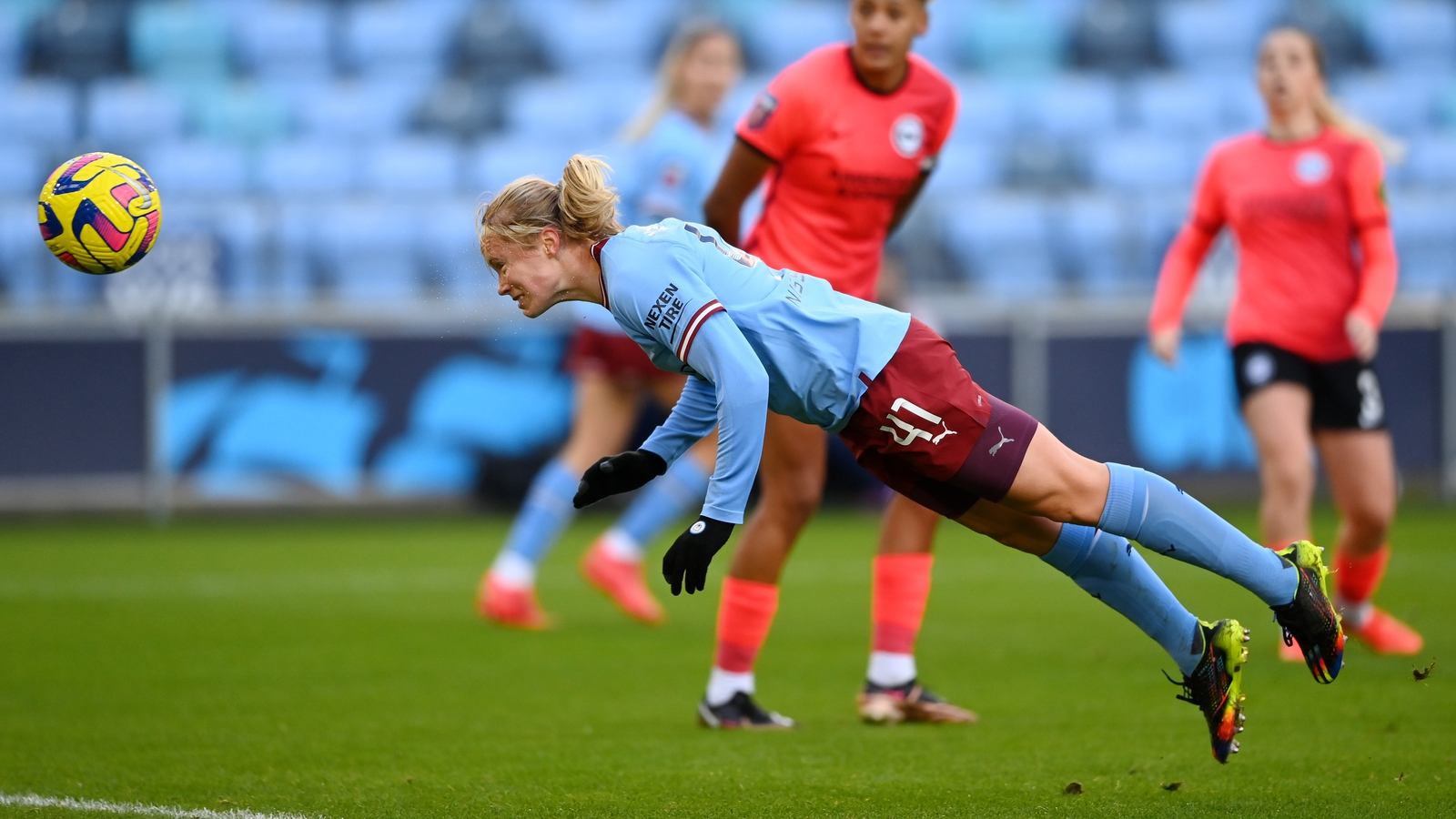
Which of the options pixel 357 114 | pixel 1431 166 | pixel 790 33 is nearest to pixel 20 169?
pixel 357 114

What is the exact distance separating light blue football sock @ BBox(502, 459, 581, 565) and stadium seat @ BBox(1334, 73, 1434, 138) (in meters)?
11.8

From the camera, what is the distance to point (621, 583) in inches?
298

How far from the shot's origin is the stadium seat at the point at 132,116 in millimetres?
15406

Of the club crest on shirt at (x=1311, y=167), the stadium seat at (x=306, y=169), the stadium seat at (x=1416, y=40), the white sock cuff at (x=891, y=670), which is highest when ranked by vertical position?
the stadium seat at (x=1416, y=40)

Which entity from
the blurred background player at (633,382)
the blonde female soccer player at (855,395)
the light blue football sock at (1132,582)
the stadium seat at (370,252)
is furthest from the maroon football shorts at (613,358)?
the stadium seat at (370,252)

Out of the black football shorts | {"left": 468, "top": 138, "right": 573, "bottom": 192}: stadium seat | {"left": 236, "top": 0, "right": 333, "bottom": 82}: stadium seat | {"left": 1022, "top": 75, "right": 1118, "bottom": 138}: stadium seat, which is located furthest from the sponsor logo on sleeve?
{"left": 236, "top": 0, "right": 333, "bottom": 82}: stadium seat

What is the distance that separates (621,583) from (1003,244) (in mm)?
6977

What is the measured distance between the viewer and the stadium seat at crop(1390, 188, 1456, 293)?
42.6 ft

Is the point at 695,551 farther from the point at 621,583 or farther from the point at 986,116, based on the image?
the point at 986,116

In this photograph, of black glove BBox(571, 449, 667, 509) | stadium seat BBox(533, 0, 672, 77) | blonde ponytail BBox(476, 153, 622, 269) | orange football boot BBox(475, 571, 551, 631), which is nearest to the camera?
blonde ponytail BBox(476, 153, 622, 269)

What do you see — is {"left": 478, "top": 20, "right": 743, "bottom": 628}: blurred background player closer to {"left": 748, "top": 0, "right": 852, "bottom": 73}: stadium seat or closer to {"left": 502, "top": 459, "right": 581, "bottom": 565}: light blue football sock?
{"left": 502, "top": 459, "right": 581, "bottom": 565}: light blue football sock

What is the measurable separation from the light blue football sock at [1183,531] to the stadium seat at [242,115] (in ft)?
43.1

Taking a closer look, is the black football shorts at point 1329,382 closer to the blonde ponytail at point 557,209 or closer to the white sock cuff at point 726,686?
the white sock cuff at point 726,686

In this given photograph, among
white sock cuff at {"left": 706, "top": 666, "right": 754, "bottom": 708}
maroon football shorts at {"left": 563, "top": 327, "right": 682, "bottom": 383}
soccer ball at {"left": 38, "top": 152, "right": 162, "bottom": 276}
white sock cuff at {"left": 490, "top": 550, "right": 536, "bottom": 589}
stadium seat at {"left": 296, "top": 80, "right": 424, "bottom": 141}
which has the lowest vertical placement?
white sock cuff at {"left": 490, "top": 550, "right": 536, "bottom": 589}
